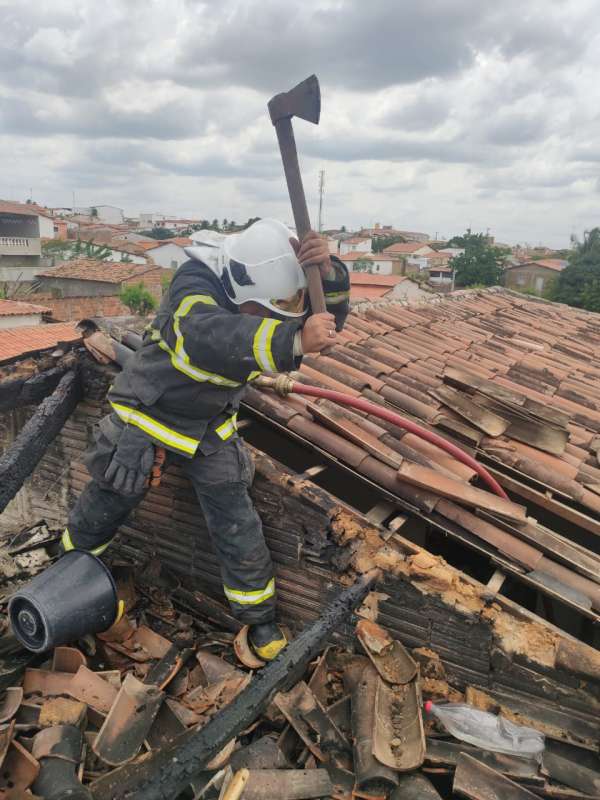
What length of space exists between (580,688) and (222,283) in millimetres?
2227

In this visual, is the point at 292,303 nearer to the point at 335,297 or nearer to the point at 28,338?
the point at 335,297

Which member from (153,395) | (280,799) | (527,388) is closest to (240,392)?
(153,395)

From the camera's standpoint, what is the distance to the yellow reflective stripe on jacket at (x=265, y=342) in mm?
2055

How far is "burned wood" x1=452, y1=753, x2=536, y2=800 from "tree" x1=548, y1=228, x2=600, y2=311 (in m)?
36.3

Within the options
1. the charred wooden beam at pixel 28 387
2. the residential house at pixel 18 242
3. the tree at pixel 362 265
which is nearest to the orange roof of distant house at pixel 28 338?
the charred wooden beam at pixel 28 387

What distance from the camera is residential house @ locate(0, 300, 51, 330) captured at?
1692 centimetres

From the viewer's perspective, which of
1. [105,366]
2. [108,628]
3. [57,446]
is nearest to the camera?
[108,628]

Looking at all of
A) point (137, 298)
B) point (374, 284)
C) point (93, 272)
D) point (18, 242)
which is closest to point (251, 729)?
point (137, 298)

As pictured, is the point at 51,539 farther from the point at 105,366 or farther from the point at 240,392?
the point at 240,392

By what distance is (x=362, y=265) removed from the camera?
168ft

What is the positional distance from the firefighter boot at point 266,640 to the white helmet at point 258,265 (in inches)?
62.3

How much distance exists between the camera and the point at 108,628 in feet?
9.18

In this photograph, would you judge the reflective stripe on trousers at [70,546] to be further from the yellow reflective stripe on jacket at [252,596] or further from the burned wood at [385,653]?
the burned wood at [385,653]

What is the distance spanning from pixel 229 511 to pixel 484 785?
1496mm
